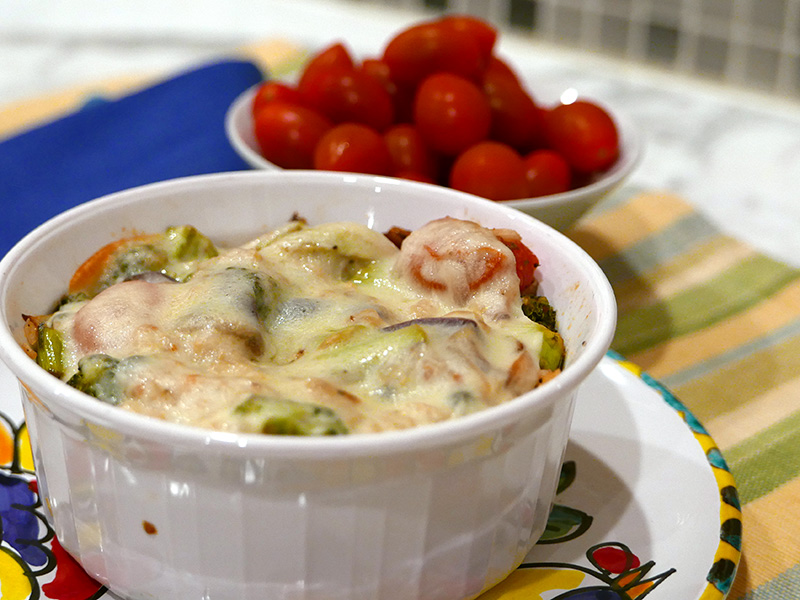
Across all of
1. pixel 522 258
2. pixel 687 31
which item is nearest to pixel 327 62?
pixel 522 258

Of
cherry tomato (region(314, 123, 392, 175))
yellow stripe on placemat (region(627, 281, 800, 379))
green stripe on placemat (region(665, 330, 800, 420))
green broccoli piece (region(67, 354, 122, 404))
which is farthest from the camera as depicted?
cherry tomato (region(314, 123, 392, 175))

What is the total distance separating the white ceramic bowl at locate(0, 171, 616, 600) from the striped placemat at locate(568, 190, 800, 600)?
34 cm

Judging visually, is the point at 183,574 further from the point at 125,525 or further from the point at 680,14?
the point at 680,14

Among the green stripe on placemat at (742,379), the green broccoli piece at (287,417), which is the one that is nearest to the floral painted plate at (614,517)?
the green stripe on placemat at (742,379)

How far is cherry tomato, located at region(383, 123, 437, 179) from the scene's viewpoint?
1.67m

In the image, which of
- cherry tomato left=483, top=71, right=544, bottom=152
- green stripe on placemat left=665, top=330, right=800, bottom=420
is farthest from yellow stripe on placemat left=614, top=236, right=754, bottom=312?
cherry tomato left=483, top=71, right=544, bottom=152

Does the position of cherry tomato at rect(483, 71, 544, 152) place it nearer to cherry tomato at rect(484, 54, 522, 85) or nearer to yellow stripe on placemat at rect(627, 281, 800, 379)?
cherry tomato at rect(484, 54, 522, 85)

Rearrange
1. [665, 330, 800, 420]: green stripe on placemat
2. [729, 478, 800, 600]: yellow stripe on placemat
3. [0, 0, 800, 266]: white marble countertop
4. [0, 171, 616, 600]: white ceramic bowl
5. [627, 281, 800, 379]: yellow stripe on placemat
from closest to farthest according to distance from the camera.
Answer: [0, 171, 616, 600]: white ceramic bowl, [729, 478, 800, 600]: yellow stripe on placemat, [665, 330, 800, 420]: green stripe on placemat, [627, 281, 800, 379]: yellow stripe on placemat, [0, 0, 800, 266]: white marble countertop

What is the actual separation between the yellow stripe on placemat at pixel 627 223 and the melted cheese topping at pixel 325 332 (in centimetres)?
78

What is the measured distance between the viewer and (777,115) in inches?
109

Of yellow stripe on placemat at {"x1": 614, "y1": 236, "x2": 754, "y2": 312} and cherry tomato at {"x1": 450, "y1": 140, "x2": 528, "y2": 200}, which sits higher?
cherry tomato at {"x1": 450, "y1": 140, "x2": 528, "y2": 200}

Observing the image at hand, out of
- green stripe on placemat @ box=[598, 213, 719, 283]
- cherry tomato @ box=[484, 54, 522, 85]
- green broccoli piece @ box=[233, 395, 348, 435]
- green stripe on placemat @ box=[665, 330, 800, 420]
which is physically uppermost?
green broccoli piece @ box=[233, 395, 348, 435]

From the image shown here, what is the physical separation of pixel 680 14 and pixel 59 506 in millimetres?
2612

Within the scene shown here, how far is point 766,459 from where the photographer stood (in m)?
1.24
